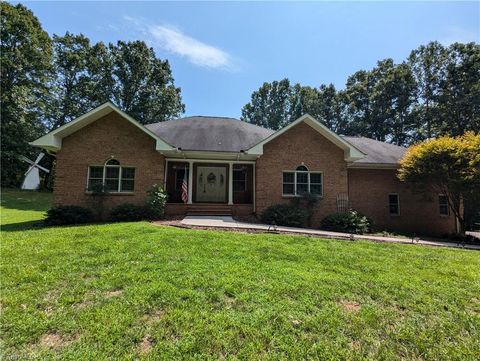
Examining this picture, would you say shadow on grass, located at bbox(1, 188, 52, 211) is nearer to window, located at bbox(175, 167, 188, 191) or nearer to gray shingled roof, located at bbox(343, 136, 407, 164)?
window, located at bbox(175, 167, 188, 191)

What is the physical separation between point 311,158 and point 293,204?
2.84m

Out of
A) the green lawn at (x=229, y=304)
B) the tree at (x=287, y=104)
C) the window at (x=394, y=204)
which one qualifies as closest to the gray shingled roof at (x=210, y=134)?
the window at (x=394, y=204)

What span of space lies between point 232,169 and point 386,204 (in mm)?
9622

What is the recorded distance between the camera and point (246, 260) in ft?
20.6

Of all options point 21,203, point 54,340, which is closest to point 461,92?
point 54,340

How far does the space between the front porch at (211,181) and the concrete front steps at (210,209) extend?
0.63 meters

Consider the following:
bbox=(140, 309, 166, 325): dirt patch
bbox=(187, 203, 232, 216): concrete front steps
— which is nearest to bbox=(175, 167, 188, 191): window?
bbox=(187, 203, 232, 216): concrete front steps

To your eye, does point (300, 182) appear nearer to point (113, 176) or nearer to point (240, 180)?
point (240, 180)

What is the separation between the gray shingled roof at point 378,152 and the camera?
54.9 feet

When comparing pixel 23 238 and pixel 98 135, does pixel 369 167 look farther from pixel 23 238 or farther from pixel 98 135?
pixel 23 238

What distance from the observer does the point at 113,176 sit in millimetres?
14109

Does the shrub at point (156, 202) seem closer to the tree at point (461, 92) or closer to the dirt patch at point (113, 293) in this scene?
the dirt patch at point (113, 293)

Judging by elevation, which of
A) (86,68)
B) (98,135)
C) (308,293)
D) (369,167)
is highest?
(86,68)

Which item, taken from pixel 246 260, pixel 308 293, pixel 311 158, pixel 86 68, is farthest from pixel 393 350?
pixel 86 68
